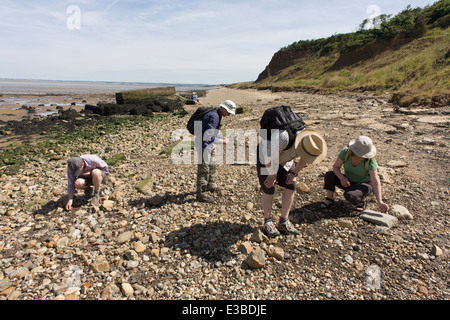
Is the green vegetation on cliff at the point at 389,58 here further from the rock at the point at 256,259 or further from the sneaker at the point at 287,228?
the rock at the point at 256,259

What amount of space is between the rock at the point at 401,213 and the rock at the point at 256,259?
2.30 metres

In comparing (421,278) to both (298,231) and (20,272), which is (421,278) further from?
(20,272)

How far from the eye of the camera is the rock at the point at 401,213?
13.4 ft

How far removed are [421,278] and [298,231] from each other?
5.12 ft

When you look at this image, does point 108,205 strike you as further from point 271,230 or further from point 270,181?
point 270,181

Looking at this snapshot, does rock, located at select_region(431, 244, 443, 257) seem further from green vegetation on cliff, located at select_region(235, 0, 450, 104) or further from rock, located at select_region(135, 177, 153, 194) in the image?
green vegetation on cliff, located at select_region(235, 0, 450, 104)

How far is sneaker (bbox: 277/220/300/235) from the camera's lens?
404 cm

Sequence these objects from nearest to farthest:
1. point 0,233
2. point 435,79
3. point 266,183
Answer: point 266,183
point 0,233
point 435,79

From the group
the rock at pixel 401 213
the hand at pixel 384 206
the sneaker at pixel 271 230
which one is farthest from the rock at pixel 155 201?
the rock at pixel 401 213

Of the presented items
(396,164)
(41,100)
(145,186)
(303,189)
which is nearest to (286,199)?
(303,189)

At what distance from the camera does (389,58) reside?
90.6 feet

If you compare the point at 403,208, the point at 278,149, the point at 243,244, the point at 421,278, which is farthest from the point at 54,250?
the point at 403,208

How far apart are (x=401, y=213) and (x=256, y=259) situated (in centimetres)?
252
